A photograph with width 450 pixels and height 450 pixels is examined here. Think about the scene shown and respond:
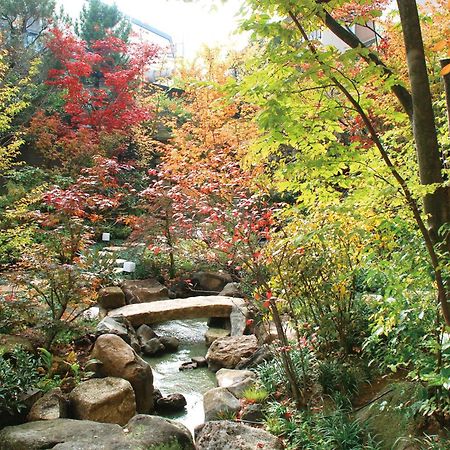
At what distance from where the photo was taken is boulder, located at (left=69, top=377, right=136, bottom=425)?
14.2 ft

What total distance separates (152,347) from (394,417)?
4.62 metres

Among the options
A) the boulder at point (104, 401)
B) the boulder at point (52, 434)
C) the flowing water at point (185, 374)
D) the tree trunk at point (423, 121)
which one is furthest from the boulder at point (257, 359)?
the tree trunk at point (423, 121)

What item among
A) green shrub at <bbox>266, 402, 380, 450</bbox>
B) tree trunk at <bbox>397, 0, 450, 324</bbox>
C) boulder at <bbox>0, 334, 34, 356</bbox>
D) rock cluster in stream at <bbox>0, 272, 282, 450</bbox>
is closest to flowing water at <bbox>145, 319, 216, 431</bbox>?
rock cluster in stream at <bbox>0, 272, 282, 450</bbox>

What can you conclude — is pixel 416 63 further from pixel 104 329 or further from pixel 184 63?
pixel 184 63

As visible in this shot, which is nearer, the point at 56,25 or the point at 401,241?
the point at 401,241

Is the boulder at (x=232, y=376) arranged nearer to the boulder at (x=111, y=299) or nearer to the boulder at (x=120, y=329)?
the boulder at (x=120, y=329)

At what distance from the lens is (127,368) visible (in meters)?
5.05

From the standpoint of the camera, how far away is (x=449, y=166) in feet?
10.8

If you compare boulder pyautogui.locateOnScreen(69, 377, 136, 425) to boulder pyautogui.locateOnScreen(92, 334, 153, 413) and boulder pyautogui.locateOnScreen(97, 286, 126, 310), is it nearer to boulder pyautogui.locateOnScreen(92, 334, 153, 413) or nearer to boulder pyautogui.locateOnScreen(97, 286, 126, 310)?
boulder pyautogui.locateOnScreen(92, 334, 153, 413)

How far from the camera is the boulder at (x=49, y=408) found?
4165 millimetres

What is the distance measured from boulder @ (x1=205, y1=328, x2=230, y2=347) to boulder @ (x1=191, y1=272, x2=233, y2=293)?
178cm

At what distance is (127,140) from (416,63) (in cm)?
1349

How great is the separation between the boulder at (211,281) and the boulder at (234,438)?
597 centimetres

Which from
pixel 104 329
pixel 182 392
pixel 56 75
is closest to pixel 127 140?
pixel 56 75
